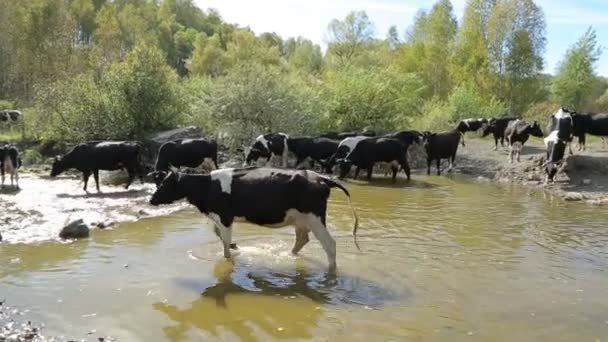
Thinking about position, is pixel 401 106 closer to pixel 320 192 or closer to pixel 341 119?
pixel 341 119

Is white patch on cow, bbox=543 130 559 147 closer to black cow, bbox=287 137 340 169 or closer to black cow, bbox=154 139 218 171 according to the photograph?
black cow, bbox=287 137 340 169

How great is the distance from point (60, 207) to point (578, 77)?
50716 mm

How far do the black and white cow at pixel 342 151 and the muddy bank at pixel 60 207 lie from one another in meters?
6.40

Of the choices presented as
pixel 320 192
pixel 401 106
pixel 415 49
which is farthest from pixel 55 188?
pixel 415 49

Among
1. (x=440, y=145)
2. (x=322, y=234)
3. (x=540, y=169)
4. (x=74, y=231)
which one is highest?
(x=440, y=145)

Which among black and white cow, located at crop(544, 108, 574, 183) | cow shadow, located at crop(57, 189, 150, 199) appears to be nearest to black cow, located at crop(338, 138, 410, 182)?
black and white cow, located at crop(544, 108, 574, 183)

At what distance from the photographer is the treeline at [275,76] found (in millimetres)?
25234

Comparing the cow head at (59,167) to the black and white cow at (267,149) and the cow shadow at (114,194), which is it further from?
the black and white cow at (267,149)

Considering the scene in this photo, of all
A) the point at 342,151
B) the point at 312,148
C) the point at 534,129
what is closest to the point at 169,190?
the point at 342,151

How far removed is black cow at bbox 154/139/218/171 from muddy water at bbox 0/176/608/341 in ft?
19.3

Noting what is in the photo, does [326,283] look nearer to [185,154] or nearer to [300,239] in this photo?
[300,239]

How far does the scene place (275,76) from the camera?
27.0 meters

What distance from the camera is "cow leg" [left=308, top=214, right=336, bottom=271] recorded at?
9602mm

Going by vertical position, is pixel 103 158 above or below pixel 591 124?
below
